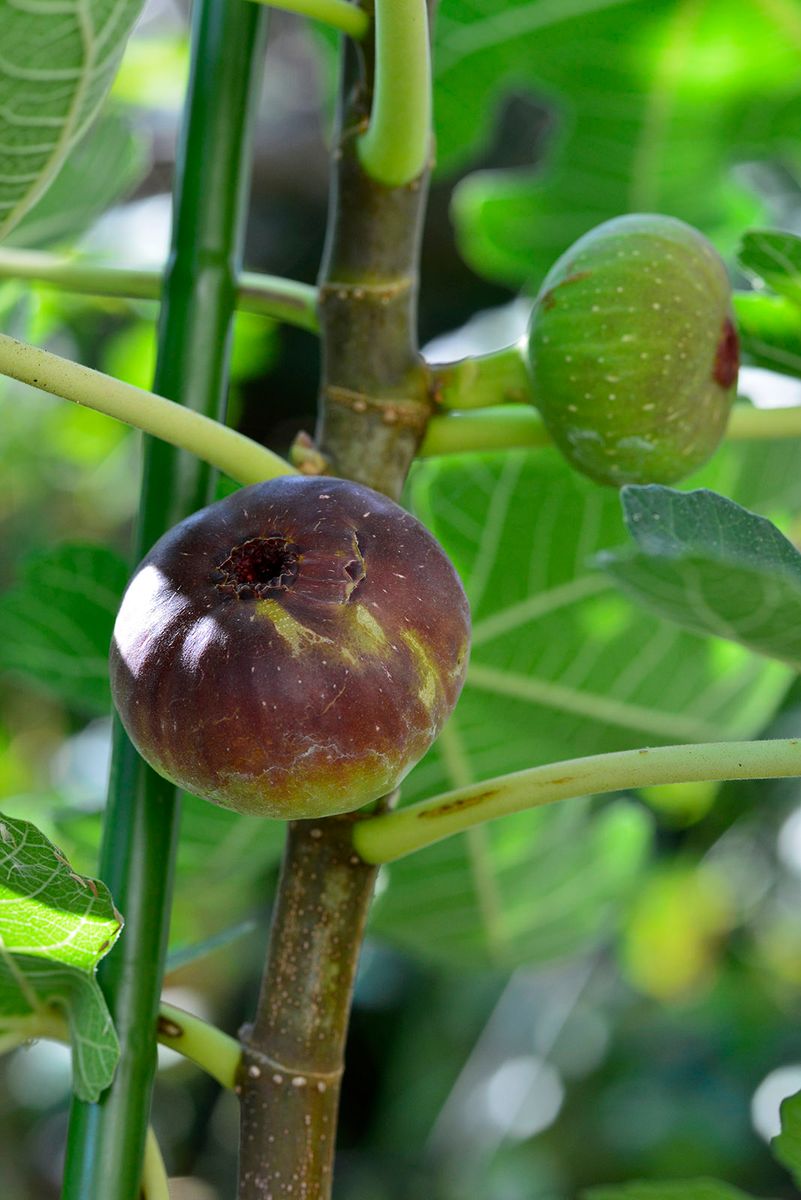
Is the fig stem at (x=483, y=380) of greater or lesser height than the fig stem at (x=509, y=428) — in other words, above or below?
above

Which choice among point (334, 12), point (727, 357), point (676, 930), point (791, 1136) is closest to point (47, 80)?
point (334, 12)

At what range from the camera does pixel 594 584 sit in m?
0.96

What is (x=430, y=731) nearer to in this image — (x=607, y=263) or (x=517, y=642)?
(x=607, y=263)

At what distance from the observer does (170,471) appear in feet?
2.05

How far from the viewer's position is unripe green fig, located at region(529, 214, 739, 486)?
675mm

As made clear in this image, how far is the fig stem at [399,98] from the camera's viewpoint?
0.56 meters

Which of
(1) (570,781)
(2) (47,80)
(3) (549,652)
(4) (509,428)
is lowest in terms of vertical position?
(3) (549,652)

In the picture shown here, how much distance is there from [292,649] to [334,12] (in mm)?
315

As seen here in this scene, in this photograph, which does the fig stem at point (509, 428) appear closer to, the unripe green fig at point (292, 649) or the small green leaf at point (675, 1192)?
the unripe green fig at point (292, 649)

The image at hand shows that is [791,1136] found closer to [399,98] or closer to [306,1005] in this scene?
[306,1005]

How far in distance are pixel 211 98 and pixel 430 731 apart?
351mm

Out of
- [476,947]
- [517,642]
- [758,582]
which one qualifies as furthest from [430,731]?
[476,947]

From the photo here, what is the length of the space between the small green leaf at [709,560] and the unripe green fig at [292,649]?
77mm

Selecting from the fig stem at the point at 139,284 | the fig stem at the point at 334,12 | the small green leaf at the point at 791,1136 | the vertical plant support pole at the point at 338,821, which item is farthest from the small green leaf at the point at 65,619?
the small green leaf at the point at 791,1136
